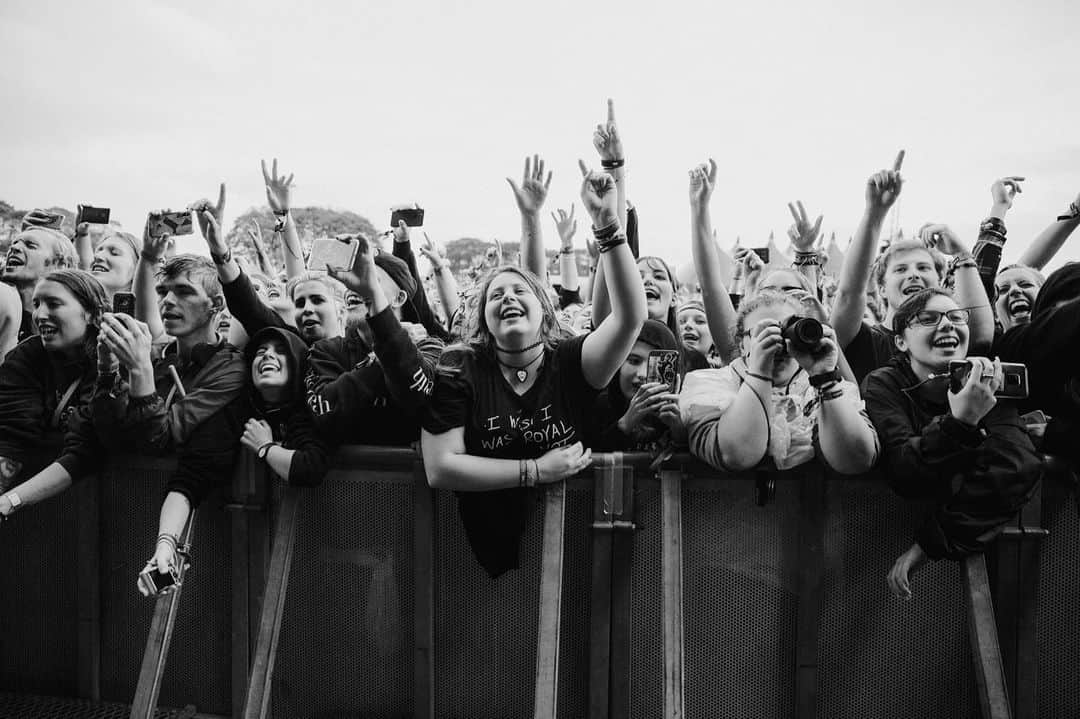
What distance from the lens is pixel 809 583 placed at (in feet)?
8.20

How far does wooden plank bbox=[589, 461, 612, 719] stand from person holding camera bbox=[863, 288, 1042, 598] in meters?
0.97

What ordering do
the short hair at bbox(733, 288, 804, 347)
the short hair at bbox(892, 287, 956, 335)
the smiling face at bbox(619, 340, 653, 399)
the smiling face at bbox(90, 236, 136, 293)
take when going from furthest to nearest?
the smiling face at bbox(90, 236, 136, 293) → the smiling face at bbox(619, 340, 653, 399) → the short hair at bbox(733, 288, 804, 347) → the short hair at bbox(892, 287, 956, 335)

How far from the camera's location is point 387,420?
9.53 feet

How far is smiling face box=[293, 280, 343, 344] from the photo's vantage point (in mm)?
3574

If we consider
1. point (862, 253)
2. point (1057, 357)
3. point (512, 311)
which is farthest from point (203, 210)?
point (1057, 357)

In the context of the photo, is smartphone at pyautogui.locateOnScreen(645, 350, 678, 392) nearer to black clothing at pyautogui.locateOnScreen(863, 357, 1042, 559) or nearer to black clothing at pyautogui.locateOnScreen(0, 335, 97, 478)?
black clothing at pyautogui.locateOnScreen(863, 357, 1042, 559)

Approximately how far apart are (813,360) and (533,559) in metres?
1.22

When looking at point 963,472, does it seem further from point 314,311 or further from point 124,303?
point 124,303

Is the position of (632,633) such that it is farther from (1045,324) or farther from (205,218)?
(205,218)

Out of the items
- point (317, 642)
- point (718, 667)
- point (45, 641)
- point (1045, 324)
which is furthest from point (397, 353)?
point (1045, 324)

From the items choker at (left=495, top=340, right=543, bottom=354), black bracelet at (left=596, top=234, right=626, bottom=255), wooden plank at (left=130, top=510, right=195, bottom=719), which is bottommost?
wooden plank at (left=130, top=510, right=195, bottom=719)

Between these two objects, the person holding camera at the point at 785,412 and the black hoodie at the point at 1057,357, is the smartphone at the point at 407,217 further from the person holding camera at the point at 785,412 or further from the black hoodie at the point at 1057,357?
the black hoodie at the point at 1057,357

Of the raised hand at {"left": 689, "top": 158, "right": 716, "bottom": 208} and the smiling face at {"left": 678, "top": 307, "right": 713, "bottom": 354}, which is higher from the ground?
the raised hand at {"left": 689, "top": 158, "right": 716, "bottom": 208}

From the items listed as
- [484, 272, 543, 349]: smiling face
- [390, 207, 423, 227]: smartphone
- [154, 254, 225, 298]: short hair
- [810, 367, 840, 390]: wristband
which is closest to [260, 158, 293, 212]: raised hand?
[390, 207, 423, 227]: smartphone
